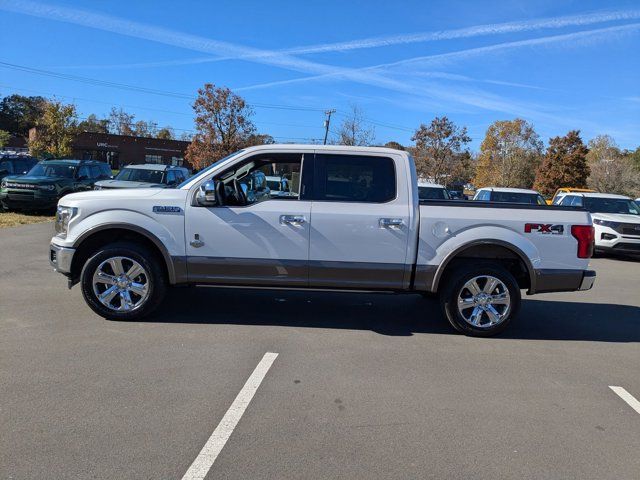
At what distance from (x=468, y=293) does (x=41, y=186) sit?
48.2 feet

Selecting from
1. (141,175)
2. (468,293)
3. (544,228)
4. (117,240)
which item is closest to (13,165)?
(141,175)

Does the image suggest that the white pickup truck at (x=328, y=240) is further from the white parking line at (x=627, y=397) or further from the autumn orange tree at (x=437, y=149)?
the autumn orange tree at (x=437, y=149)

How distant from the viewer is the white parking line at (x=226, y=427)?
3.03 metres

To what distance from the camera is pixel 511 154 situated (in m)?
56.6

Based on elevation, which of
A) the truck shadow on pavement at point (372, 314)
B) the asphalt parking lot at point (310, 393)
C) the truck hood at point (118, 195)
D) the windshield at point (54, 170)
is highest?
the truck hood at point (118, 195)

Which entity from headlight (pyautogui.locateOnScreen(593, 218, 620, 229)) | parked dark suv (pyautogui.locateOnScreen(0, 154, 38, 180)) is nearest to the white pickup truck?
headlight (pyautogui.locateOnScreen(593, 218, 620, 229))

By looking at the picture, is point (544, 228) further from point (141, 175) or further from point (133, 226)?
point (141, 175)

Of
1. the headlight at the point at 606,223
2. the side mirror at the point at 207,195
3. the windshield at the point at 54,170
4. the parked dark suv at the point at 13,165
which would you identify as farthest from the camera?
the parked dark suv at the point at 13,165

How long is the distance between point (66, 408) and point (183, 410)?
846 millimetres

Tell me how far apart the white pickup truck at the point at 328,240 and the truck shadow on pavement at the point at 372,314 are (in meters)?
0.56

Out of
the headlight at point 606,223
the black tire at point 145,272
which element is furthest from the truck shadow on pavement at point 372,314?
→ the headlight at point 606,223

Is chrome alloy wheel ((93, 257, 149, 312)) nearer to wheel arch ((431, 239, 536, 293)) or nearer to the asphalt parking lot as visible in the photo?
the asphalt parking lot

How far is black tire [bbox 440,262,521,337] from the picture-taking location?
5.75 meters

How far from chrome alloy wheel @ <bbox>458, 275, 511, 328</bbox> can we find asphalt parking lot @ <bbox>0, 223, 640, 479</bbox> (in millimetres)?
277
